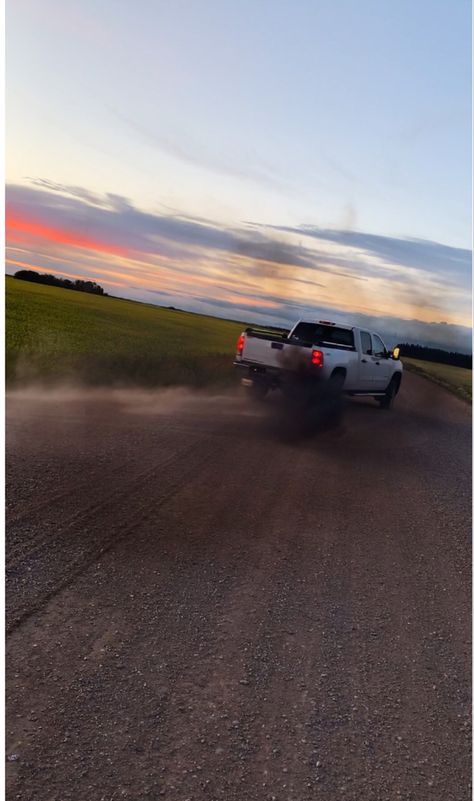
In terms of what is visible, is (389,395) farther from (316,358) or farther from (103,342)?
(103,342)

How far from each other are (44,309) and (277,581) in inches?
856

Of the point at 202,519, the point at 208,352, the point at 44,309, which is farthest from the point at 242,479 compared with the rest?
the point at 44,309

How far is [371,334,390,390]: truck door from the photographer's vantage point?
16250 millimetres

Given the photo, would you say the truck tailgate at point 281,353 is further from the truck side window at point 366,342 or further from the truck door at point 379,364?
the truck door at point 379,364

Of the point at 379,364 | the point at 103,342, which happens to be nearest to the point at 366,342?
the point at 379,364

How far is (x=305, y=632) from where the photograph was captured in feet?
15.3

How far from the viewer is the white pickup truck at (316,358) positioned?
13500 millimetres

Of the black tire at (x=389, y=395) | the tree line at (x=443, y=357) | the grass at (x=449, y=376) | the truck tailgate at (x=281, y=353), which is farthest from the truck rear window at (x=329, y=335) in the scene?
the tree line at (x=443, y=357)

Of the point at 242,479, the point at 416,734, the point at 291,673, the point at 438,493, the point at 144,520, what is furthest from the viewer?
the point at 438,493

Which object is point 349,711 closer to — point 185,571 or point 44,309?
point 185,571

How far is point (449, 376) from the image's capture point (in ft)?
126

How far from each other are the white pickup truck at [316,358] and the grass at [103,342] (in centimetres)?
321

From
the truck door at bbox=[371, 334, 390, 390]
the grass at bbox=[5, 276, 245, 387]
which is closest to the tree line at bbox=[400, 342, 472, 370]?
the grass at bbox=[5, 276, 245, 387]

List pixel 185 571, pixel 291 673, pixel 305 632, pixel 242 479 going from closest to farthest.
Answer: pixel 291 673
pixel 305 632
pixel 185 571
pixel 242 479
